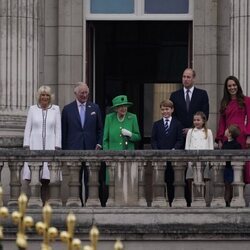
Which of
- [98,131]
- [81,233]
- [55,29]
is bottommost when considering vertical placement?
[81,233]

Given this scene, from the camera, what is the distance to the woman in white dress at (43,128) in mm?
24125

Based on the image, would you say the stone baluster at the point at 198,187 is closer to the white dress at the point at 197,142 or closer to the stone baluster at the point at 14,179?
the white dress at the point at 197,142

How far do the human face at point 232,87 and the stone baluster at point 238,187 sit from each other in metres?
1.05

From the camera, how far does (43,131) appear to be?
24.3 meters

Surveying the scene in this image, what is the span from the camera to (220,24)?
2789cm

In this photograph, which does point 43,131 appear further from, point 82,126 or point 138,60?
point 138,60

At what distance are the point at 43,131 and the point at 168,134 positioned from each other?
6.10ft

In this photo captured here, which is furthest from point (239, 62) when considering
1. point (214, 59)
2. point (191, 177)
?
point (191, 177)

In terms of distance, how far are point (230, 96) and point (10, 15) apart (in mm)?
4350

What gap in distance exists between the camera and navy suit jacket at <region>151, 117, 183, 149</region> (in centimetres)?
2414

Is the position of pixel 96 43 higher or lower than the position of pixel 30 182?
higher

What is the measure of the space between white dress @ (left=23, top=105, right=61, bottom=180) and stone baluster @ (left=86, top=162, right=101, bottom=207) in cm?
66

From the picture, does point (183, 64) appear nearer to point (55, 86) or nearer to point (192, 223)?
point (55, 86)

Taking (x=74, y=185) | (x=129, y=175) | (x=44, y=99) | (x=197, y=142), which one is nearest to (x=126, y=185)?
(x=129, y=175)
